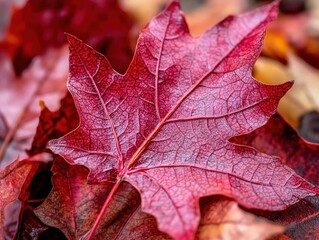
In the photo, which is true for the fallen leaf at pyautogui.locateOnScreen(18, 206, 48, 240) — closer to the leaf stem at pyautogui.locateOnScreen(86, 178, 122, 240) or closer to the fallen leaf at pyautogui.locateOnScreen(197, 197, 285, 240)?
the leaf stem at pyautogui.locateOnScreen(86, 178, 122, 240)

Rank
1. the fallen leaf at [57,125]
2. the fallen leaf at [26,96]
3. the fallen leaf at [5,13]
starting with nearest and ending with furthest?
the fallen leaf at [57,125], the fallen leaf at [26,96], the fallen leaf at [5,13]

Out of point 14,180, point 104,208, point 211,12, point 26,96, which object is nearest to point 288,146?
point 104,208

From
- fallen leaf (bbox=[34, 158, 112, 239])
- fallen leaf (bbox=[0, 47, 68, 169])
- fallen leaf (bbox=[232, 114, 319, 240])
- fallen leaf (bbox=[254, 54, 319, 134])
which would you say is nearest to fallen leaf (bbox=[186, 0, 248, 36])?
fallen leaf (bbox=[254, 54, 319, 134])

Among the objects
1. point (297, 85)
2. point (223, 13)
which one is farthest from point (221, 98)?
point (223, 13)

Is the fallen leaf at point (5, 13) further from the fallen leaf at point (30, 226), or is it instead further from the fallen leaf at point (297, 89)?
the fallen leaf at point (30, 226)

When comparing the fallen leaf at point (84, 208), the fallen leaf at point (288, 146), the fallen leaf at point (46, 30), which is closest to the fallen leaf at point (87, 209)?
the fallen leaf at point (84, 208)

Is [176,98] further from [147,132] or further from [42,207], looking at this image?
[42,207]

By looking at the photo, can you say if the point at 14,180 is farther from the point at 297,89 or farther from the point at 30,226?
the point at 297,89
